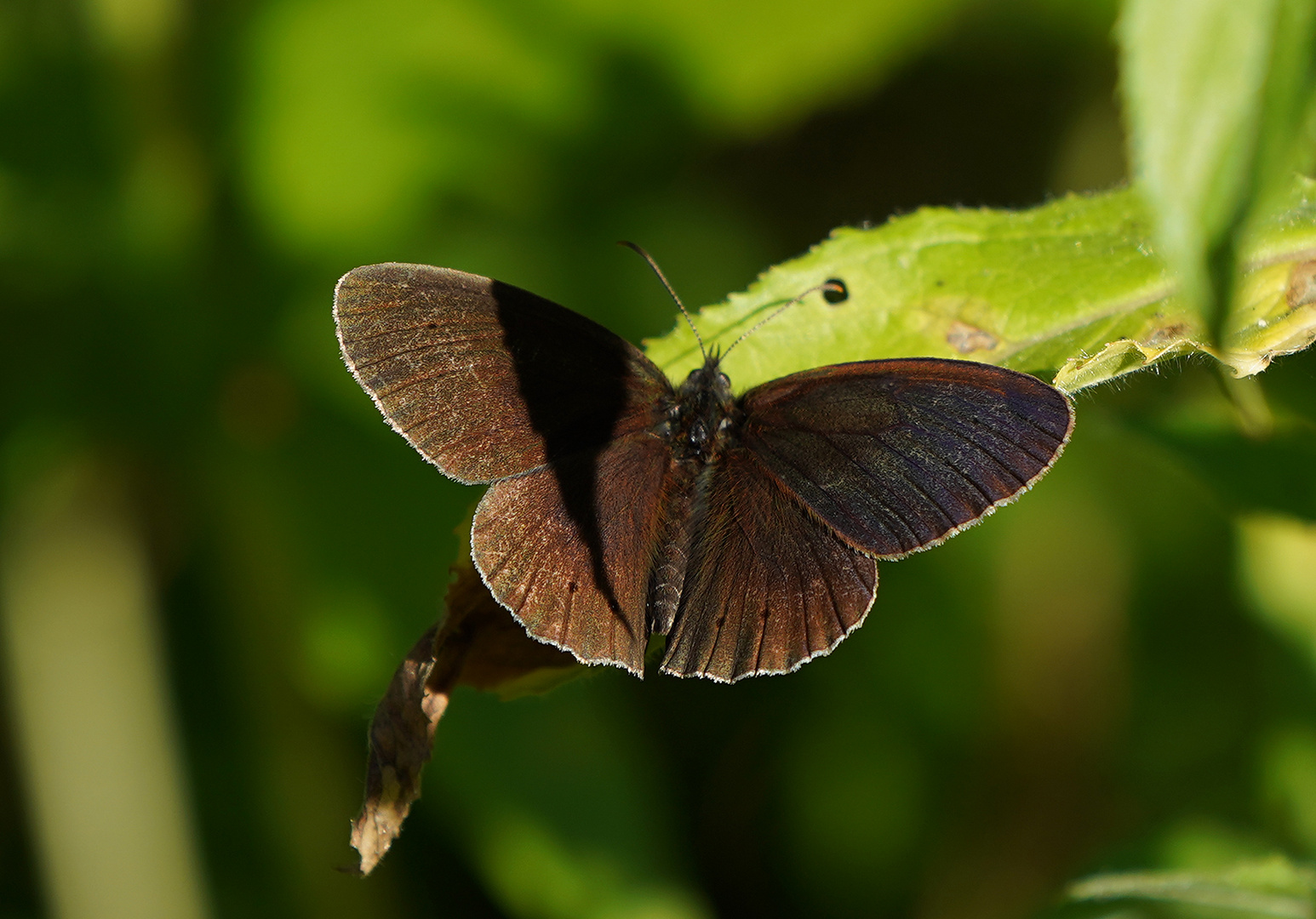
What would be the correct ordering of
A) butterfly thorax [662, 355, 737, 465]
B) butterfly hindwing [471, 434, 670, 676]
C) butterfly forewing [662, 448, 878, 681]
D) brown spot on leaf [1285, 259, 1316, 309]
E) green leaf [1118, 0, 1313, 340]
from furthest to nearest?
butterfly thorax [662, 355, 737, 465]
butterfly forewing [662, 448, 878, 681]
butterfly hindwing [471, 434, 670, 676]
brown spot on leaf [1285, 259, 1316, 309]
green leaf [1118, 0, 1313, 340]

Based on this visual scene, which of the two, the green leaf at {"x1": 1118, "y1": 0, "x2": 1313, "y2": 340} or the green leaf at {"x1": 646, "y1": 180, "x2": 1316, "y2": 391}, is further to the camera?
the green leaf at {"x1": 646, "y1": 180, "x2": 1316, "y2": 391}

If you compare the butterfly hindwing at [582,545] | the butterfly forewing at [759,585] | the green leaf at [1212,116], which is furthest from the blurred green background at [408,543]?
the green leaf at [1212,116]

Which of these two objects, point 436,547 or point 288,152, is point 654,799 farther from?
point 288,152

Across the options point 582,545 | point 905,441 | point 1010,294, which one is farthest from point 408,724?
point 1010,294

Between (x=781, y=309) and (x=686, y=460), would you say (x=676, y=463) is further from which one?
(x=781, y=309)

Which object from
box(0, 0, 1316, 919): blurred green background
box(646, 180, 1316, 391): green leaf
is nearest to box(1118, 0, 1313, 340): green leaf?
box(646, 180, 1316, 391): green leaf

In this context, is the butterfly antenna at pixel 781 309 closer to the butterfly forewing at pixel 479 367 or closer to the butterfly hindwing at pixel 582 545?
the butterfly forewing at pixel 479 367

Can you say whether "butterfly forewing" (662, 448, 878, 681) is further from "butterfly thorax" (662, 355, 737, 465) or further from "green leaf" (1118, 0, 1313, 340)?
"green leaf" (1118, 0, 1313, 340)

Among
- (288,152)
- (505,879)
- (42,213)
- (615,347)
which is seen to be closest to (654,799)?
(505,879)
